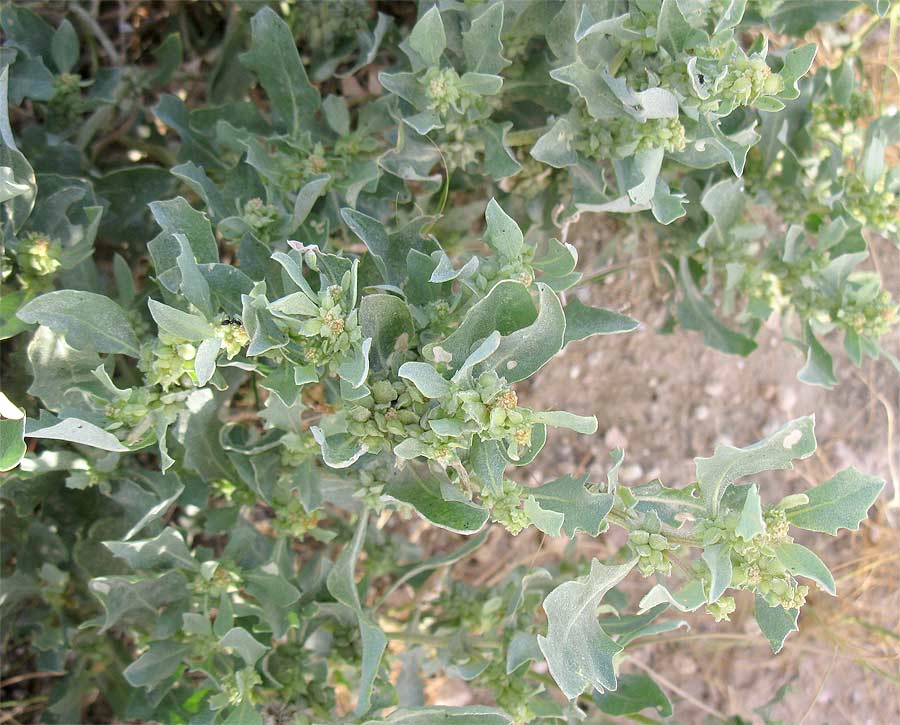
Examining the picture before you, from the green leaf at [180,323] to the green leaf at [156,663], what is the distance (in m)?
0.80

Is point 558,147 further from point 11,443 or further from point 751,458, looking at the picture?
point 11,443

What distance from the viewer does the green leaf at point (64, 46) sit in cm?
224

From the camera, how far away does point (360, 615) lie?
180 cm

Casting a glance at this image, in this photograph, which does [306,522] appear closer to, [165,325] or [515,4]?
[165,325]

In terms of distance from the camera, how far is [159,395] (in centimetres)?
167

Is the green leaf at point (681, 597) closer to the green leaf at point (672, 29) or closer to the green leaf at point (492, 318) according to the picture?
the green leaf at point (492, 318)

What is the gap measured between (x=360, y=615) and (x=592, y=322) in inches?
27.6

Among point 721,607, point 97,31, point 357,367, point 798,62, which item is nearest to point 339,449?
point 357,367

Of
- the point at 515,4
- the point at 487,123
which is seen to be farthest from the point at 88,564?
the point at 515,4

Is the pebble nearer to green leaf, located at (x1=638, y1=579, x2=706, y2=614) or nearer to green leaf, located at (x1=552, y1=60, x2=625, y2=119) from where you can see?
green leaf, located at (x1=552, y1=60, x2=625, y2=119)

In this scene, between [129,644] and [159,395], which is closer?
[159,395]

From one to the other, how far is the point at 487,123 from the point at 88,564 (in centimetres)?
134

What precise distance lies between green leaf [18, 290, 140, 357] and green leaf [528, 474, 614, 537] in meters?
Answer: 0.77

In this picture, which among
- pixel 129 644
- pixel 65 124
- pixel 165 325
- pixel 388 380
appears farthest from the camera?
pixel 129 644
